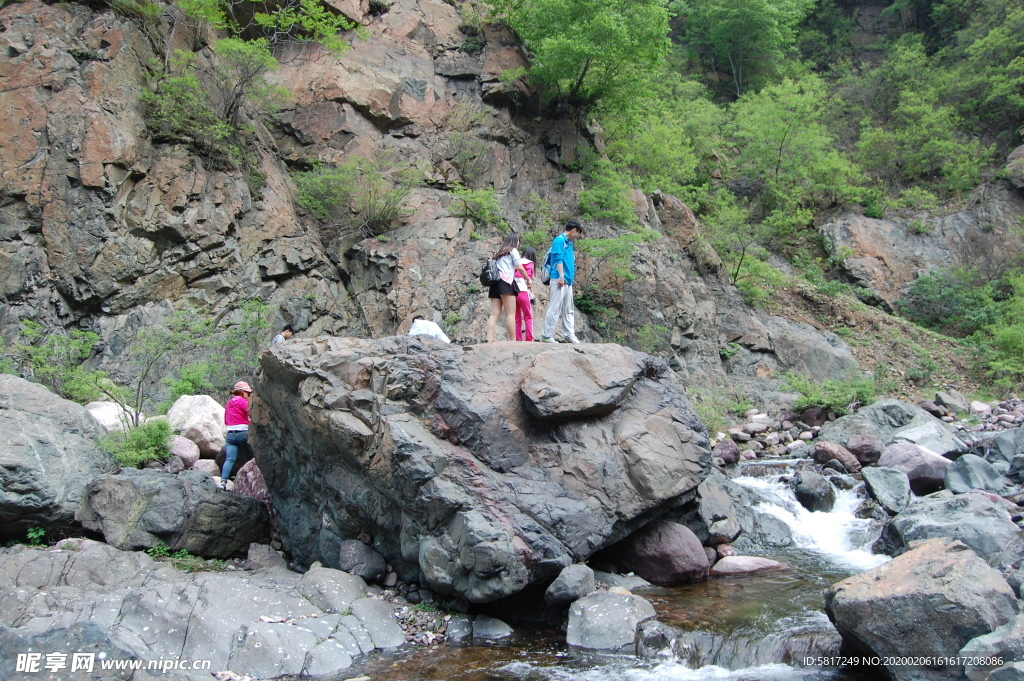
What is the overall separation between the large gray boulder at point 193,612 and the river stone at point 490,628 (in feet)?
2.66

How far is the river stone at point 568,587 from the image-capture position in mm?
6848

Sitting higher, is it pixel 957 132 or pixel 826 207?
pixel 957 132

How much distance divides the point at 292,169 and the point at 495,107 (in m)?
6.32

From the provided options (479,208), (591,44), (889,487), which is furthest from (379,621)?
(591,44)

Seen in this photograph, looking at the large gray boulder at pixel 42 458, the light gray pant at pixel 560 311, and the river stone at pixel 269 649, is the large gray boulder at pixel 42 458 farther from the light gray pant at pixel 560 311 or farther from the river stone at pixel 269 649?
the light gray pant at pixel 560 311

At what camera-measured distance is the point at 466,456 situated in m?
7.34

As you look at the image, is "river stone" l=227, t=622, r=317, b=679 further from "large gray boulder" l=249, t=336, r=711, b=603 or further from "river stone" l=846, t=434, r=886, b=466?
"river stone" l=846, t=434, r=886, b=466

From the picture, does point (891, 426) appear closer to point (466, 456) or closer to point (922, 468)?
point (922, 468)

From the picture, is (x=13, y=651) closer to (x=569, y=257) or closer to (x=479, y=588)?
(x=479, y=588)

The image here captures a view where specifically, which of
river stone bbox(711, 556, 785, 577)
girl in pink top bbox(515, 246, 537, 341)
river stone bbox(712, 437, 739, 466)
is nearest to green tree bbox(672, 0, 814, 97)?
river stone bbox(712, 437, 739, 466)

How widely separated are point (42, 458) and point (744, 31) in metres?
34.3

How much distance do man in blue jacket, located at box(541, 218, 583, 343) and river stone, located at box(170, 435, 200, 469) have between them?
19.4 ft

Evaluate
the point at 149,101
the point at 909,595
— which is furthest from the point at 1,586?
the point at 149,101

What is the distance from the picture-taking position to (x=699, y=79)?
33219 mm
